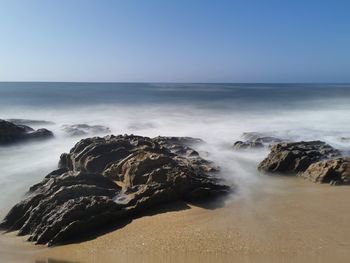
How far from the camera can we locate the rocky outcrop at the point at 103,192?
337 inches

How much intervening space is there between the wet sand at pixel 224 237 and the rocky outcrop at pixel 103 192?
373 millimetres

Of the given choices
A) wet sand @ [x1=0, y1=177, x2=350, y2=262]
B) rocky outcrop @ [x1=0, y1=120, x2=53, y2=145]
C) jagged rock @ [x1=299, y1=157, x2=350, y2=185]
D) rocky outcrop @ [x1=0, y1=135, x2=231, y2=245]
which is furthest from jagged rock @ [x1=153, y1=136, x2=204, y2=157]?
rocky outcrop @ [x1=0, y1=120, x2=53, y2=145]

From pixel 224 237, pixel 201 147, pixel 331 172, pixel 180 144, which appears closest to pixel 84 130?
pixel 180 144

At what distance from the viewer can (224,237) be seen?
313 inches

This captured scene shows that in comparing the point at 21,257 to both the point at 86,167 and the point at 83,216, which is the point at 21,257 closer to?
the point at 83,216

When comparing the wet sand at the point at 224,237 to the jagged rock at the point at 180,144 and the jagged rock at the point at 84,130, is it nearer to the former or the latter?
the jagged rock at the point at 180,144

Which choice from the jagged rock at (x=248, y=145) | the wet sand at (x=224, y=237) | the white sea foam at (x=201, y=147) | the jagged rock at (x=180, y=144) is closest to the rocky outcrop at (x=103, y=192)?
the wet sand at (x=224, y=237)

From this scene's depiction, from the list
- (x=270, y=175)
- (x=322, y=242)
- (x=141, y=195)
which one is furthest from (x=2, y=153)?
(x=322, y=242)

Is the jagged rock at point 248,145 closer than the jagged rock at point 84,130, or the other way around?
the jagged rock at point 248,145

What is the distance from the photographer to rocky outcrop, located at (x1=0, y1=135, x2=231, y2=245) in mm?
8555

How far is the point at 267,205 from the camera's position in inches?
380

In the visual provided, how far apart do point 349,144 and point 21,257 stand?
15033 millimetres

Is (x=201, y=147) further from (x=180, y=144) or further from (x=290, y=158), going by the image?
(x=290, y=158)

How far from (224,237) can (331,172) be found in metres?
5.05
